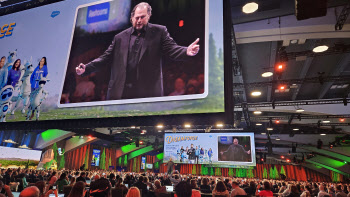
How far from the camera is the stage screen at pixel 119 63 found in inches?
115

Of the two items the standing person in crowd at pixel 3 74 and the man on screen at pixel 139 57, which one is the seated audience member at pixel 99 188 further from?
the standing person in crowd at pixel 3 74

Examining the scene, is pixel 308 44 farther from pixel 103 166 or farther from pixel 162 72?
pixel 103 166

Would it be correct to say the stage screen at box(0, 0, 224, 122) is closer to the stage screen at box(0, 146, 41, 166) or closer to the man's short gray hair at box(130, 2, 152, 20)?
the man's short gray hair at box(130, 2, 152, 20)

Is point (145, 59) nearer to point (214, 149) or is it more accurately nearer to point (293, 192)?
point (293, 192)

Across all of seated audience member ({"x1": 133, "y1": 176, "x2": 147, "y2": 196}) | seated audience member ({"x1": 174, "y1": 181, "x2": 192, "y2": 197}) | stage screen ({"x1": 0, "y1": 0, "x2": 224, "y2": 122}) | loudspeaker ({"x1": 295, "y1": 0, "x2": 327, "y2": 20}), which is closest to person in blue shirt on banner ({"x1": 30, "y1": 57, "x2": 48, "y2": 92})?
stage screen ({"x1": 0, "y1": 0, "x2": 224, "y2": 122})

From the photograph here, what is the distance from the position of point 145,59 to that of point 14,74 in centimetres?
268

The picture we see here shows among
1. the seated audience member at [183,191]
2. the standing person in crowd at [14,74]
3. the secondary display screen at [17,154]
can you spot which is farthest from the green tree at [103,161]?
the seated audience member at [183,191]

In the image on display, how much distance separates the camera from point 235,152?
1418cm

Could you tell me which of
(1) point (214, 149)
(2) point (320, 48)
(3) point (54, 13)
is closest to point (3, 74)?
(3) point (54, 13)

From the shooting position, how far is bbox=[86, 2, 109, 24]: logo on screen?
3.78m

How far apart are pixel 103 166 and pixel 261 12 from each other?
2206 cm

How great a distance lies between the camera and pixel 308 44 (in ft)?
26.1

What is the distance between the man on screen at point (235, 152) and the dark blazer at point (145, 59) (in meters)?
12.2

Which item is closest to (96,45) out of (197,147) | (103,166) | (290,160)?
(197,147)
